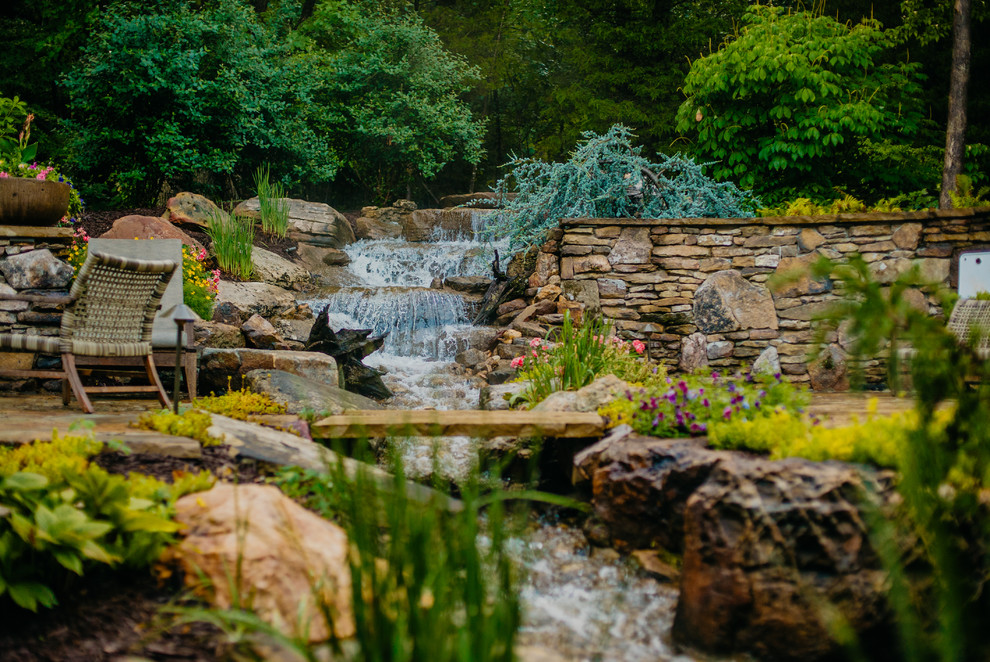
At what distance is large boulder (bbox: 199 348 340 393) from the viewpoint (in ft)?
15.3

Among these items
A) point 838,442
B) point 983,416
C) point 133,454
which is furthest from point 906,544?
point 133,454

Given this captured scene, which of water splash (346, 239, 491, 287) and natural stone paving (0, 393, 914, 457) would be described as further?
water splash (346, 239, 491, 287)

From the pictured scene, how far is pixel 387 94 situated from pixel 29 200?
30.1ft

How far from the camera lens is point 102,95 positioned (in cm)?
929

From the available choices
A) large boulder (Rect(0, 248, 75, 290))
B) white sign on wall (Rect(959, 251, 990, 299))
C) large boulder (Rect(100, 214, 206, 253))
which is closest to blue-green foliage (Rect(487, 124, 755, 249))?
white sign on wall (Rect(959, 251, 990, 299))

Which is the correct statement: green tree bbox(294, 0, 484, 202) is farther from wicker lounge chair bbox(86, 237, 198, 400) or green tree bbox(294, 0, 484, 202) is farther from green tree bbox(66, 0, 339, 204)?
wicker lounge chair bbox(86, 237, 198, 400)

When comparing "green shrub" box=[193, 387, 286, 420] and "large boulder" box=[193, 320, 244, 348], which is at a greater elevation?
"large boulder" box=[193, 320, 244, 348]

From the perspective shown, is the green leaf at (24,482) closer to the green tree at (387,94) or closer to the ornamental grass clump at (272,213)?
the ornamental grass clump at (272,213)

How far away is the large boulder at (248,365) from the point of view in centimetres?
467

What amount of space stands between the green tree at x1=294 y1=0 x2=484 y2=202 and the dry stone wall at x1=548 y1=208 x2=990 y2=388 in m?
7.59

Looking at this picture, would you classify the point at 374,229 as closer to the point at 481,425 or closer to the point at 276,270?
the point at 276,270

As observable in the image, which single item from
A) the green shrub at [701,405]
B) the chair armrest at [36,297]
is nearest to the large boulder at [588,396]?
the green shrub at [701,405]

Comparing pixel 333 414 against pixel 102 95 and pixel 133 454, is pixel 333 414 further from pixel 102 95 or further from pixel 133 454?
pixel 102 95

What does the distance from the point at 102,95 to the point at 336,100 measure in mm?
4540
